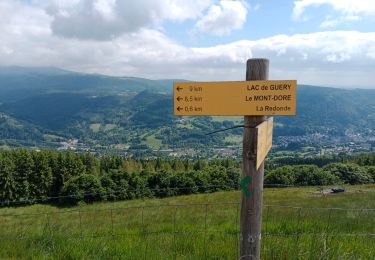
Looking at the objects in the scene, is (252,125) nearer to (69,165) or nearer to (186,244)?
(186,244)

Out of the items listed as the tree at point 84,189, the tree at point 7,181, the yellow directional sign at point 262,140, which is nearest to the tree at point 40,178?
the tree at point 7,181

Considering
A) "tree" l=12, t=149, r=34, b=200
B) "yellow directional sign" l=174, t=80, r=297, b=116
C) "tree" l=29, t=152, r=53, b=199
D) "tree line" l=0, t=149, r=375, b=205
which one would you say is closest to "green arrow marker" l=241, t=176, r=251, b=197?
"yellow directional sign" l=174, t=80, r=297, b=116

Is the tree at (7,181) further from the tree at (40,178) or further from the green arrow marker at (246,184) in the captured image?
the green arrow marker at (246,184)

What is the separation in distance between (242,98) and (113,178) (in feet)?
201

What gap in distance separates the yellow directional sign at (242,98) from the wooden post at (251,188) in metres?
0.14

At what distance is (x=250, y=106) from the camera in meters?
3.37

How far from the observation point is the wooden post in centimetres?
338

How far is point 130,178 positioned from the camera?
62.6m

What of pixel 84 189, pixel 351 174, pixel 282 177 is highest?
pixel 351 174

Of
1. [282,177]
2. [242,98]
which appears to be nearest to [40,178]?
[282,177]

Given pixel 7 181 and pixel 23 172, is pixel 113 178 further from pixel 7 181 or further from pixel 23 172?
pixel 7 181

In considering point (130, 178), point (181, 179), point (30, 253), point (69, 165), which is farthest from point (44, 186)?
point (30, 253)

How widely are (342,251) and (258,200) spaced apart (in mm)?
1508

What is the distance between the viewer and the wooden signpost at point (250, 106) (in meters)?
3.34
